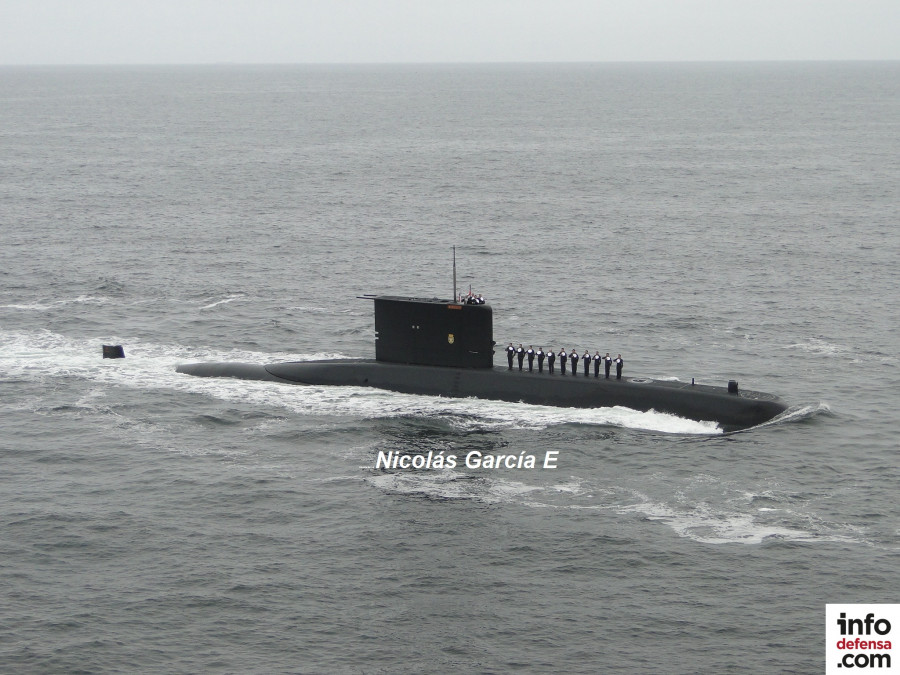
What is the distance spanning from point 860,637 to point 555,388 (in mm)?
15844

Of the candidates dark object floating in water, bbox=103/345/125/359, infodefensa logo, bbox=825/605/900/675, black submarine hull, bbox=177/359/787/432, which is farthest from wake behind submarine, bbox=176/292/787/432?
infodefensa logo, bbox=825/605/900/675

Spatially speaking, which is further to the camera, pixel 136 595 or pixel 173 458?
pixel 173 458

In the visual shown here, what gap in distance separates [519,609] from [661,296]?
111 feet

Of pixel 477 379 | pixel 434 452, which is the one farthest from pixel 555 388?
pixel 434 452

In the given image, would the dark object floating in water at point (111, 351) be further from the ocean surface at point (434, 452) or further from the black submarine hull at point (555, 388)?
the black submarine hull at point (555, 388)

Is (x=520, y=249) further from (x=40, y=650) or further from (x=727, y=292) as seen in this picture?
(x=40, y=650)

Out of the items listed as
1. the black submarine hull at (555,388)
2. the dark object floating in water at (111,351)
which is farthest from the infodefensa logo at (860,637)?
the dark object floating in water at (111,351)

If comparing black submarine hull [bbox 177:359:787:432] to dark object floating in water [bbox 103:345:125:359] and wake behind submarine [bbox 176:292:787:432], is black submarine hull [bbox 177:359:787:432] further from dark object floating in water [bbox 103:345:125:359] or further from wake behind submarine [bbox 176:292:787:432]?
dark object floating in water [bbox 103:345:125:359]

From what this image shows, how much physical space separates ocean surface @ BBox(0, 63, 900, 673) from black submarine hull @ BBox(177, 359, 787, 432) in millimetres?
614

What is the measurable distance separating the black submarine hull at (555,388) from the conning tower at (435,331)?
376mm

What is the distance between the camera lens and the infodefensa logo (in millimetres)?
23938

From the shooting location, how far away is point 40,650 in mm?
24969

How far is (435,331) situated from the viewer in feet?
130

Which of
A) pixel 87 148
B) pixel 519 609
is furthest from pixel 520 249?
pixel 87 148
